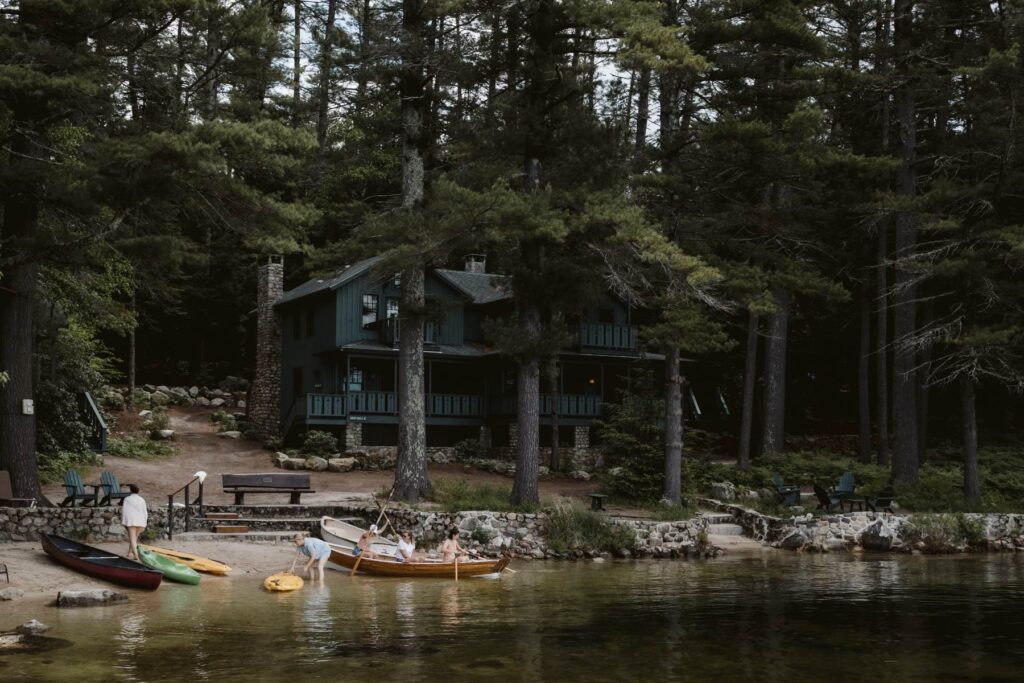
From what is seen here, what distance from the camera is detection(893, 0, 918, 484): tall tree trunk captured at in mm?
27703

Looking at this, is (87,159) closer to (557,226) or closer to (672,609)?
(557,226)

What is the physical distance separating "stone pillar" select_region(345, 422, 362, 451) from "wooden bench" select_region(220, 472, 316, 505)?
428 inches

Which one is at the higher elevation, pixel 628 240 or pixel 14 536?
pixel 628 240

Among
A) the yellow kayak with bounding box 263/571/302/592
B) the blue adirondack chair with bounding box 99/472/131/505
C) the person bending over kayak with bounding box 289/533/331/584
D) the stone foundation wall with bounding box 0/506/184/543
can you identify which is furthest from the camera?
the blue adirondack chair with bounding box 99/472/131/505

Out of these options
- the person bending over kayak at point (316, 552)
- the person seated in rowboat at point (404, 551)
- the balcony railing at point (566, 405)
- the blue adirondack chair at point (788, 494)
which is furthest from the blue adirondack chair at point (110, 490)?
the balcony railing at point (566, 405)

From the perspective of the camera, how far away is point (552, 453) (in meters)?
35.5

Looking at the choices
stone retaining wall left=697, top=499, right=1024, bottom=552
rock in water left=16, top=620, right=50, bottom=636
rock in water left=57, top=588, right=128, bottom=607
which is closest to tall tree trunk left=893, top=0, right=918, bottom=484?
stone retaining wall left=697, top=499, right=1024, bottom=552

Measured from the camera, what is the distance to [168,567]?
1788cm

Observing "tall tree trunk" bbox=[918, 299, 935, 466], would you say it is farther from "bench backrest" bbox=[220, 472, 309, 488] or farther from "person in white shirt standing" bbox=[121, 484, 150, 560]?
"person in white shirt standing" bbox=[121, 484, 150, 560]

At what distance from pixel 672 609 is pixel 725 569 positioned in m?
5.62

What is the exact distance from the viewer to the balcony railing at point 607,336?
38.5 meters

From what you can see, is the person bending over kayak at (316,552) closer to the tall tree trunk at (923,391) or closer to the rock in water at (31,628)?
the rock in water at (31,628)

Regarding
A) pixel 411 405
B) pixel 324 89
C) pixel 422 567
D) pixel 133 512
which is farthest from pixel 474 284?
pixel 133 512

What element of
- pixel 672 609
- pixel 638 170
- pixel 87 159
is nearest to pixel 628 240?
pixel 638 170
